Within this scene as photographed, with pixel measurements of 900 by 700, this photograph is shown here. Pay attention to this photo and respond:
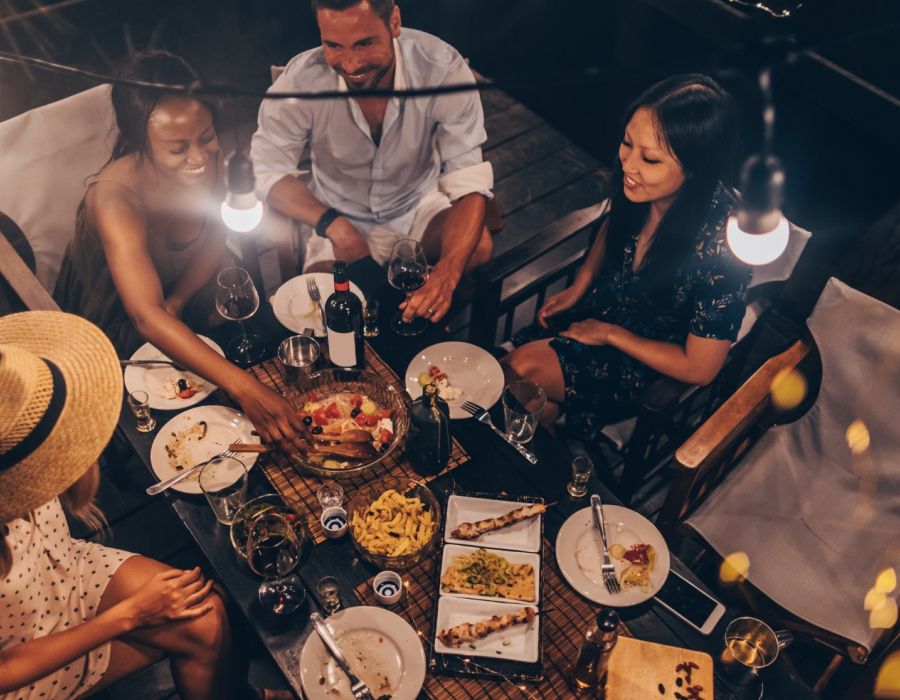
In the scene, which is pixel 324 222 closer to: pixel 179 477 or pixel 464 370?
pixel 464 370

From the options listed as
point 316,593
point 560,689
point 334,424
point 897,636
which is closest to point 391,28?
point 334,424

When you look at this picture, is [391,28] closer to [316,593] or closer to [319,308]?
[319,308]

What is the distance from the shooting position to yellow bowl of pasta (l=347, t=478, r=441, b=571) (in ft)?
6.76

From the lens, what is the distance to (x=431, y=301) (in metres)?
2.71

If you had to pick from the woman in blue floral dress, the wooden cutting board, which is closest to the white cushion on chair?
the woman in blue floral dress

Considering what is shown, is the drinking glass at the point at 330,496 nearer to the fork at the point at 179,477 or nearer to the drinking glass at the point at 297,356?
the fork at the point at 179,477

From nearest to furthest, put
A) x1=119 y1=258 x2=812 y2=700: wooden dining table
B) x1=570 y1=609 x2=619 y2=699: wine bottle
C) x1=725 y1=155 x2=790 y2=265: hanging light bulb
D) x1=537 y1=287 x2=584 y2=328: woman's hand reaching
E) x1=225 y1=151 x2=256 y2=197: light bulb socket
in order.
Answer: x1=725 y1=155 x2=790 y2=265: hanging light bulb < x1=570 y1=609 x2=619 y2=699: wine bottle < x1=119 y1=258 x2=812 y2=700: wooden dining table < x1=225 y1=151 x2=256 y2=197: light bulb socket < x1=537 y1=287 x2=584 y2=328: woman's hand reaching

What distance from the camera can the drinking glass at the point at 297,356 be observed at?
2.44 metres

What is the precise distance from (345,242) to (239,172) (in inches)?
37.8

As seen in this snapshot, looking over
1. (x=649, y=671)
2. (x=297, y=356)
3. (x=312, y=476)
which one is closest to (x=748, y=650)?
(x=649, y=671)

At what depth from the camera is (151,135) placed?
280cm

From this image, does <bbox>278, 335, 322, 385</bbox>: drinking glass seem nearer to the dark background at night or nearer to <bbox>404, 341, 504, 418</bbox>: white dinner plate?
<bbox>404, 341, 504, 418</bbox>: white dinner plate

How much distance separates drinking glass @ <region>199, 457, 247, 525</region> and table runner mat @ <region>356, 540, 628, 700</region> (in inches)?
16.3

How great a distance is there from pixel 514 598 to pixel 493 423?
57cm
